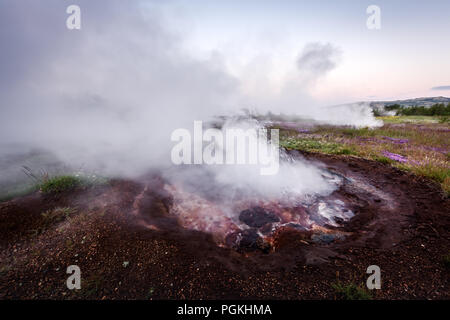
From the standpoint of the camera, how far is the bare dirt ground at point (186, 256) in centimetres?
230

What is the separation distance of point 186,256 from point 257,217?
1.96 m

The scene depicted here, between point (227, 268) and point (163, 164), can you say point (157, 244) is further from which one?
point (163, 164)

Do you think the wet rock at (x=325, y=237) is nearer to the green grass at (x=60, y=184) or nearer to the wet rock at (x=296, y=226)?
the wet rock at (x=296, y=226)

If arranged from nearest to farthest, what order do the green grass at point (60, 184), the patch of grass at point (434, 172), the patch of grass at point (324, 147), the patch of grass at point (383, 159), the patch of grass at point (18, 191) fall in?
the patch of grass at point (18, 191) < the green grass at point (60, 184) < the patch of grass at point (434, 172) < the patch of grass at point (383, 159) < the patch of grass at point (324, 147)

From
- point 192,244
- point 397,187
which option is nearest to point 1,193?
point 192,244

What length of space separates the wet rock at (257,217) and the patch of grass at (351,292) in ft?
5.67

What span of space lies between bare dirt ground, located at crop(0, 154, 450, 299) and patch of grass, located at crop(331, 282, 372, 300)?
0.30 ft

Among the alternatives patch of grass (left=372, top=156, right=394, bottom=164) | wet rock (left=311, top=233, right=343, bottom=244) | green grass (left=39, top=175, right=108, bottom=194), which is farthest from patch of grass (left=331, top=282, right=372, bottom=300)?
patch of grass (left=372, top=156, right=394, bottom=164)

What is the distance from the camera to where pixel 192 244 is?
3.07m

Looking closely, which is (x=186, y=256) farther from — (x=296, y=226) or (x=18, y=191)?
(x=18, y=191)

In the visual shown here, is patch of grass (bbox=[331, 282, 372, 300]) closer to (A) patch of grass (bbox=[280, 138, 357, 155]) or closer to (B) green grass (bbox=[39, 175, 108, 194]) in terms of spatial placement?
(B) green grass (bbox=[39, 175, 108, 194])

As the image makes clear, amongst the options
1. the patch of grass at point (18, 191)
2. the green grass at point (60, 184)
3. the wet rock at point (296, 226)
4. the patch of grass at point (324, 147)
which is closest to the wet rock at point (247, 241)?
the wet rock at point (296, 226)

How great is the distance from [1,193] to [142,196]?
3661 millimetres

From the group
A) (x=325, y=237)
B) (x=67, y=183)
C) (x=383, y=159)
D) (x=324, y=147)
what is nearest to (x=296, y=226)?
(x=325, y=237)
